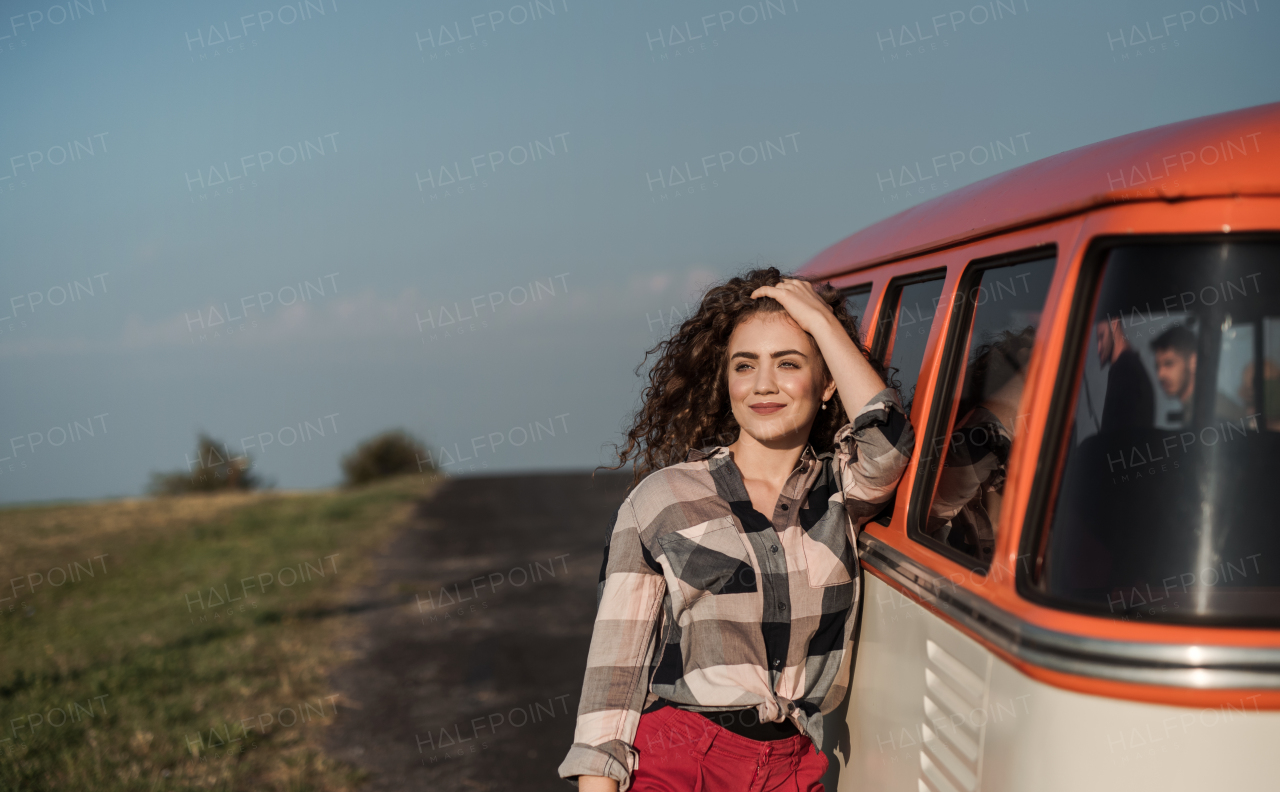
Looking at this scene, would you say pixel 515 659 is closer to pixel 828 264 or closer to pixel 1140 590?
pixel 828 264

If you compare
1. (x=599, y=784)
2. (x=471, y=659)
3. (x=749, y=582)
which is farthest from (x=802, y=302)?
(x=471, y=659)

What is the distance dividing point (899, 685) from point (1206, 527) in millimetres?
931

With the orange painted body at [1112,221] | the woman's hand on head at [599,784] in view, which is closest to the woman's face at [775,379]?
the orange painted body at [1112,221]

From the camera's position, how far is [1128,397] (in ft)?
6.80

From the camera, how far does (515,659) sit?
7.36 meters

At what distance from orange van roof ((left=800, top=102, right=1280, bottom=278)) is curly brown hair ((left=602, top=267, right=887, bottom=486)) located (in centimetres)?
57

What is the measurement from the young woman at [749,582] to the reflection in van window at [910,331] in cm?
28

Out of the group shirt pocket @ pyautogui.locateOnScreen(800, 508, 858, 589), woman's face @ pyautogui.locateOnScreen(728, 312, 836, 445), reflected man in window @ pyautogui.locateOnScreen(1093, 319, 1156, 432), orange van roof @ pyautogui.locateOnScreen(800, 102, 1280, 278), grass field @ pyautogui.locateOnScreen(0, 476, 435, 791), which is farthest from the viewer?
grass field @ pyautogui.locateOnScreen(0, 476, 435, 791)

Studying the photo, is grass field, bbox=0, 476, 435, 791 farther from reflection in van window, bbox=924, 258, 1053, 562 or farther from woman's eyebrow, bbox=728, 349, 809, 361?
reflection in van window, bbox=924, 258, 1053, 562

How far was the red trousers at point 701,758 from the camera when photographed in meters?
2.42

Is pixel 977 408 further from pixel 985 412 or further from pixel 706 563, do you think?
pixel 706 563

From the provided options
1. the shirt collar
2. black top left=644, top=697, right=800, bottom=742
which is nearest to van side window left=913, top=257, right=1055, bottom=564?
the shirt collar

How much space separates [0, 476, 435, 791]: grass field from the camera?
519 cm

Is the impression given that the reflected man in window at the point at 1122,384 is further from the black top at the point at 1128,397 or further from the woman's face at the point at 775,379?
the woman's face at the point at 775,379
